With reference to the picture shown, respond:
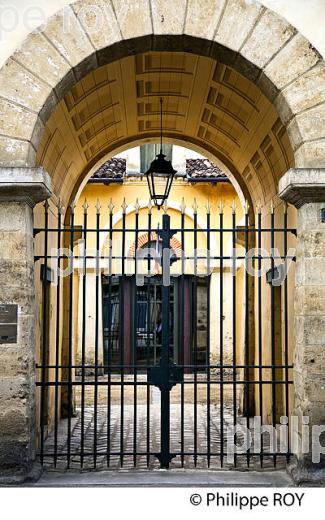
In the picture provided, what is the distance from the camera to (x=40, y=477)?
18.8 feet

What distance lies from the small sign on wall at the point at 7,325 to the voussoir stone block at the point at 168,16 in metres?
2.80

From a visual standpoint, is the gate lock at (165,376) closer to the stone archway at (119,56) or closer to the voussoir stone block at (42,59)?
the stone archway at (119,56)

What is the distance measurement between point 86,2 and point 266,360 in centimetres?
531

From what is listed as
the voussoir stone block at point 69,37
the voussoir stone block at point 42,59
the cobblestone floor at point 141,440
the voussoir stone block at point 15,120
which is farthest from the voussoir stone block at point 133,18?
the cobblestone floor at point 141,440

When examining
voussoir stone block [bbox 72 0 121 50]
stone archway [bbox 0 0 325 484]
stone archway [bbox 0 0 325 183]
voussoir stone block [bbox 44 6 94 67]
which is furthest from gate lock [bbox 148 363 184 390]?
voussoir stone block [bbox 72 0 121 50]

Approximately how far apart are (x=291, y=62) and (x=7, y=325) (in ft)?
11.2

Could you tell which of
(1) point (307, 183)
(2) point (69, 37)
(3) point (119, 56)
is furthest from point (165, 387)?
(2) point (69, 37)

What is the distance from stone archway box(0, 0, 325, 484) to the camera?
5.61 meters

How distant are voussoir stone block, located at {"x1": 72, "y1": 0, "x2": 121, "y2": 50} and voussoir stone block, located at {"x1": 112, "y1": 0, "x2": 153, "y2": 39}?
53mm

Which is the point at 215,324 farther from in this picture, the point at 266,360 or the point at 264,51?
Result: the point at 264,51

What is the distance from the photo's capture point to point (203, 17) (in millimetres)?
5898
